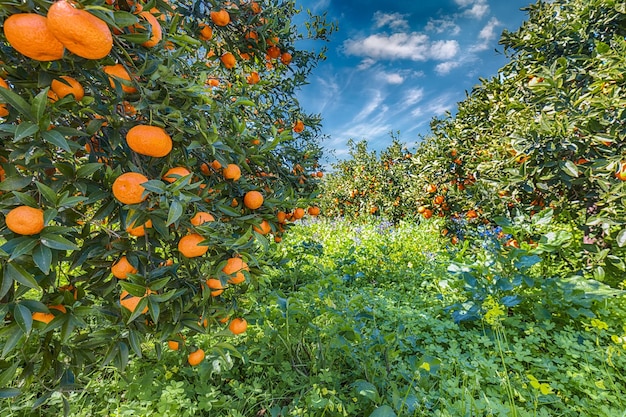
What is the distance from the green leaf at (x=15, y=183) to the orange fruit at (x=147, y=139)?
0.95ft

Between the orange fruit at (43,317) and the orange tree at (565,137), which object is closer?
the orange fruit at (43,317)

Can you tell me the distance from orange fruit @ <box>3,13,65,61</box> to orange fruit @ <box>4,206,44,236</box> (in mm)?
404

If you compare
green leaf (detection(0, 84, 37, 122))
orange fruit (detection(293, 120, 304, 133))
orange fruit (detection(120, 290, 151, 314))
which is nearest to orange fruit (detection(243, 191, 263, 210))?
orange fruit (detection(120, 290, 151, 314))

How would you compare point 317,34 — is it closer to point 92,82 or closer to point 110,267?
point 92,82

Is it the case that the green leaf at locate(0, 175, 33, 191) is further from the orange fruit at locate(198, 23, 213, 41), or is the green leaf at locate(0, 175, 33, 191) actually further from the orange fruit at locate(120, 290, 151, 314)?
the orange fruit at locate(198, 23, 213, 41)

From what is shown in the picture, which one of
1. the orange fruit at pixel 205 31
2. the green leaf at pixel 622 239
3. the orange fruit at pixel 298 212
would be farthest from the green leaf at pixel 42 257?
Answer: the green leaf at pixel 622 239

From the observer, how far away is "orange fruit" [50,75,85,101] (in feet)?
3.07

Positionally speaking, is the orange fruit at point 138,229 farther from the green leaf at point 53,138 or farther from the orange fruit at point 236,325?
the orange fruit at point 236,325

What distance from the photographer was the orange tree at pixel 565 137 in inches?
87.8

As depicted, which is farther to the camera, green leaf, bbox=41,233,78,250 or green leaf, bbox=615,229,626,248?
green leaf, bbox=615,229,626,248

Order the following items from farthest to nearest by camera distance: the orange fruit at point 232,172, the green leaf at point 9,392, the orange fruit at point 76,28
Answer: the orange fruit at point 232,172 < the green leaf at point 9,392 < the orange fruit at point 76,28

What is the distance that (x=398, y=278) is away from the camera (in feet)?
11.1

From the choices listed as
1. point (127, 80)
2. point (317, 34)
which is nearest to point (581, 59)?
point (317, 34)

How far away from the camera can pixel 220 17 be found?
1868mm
